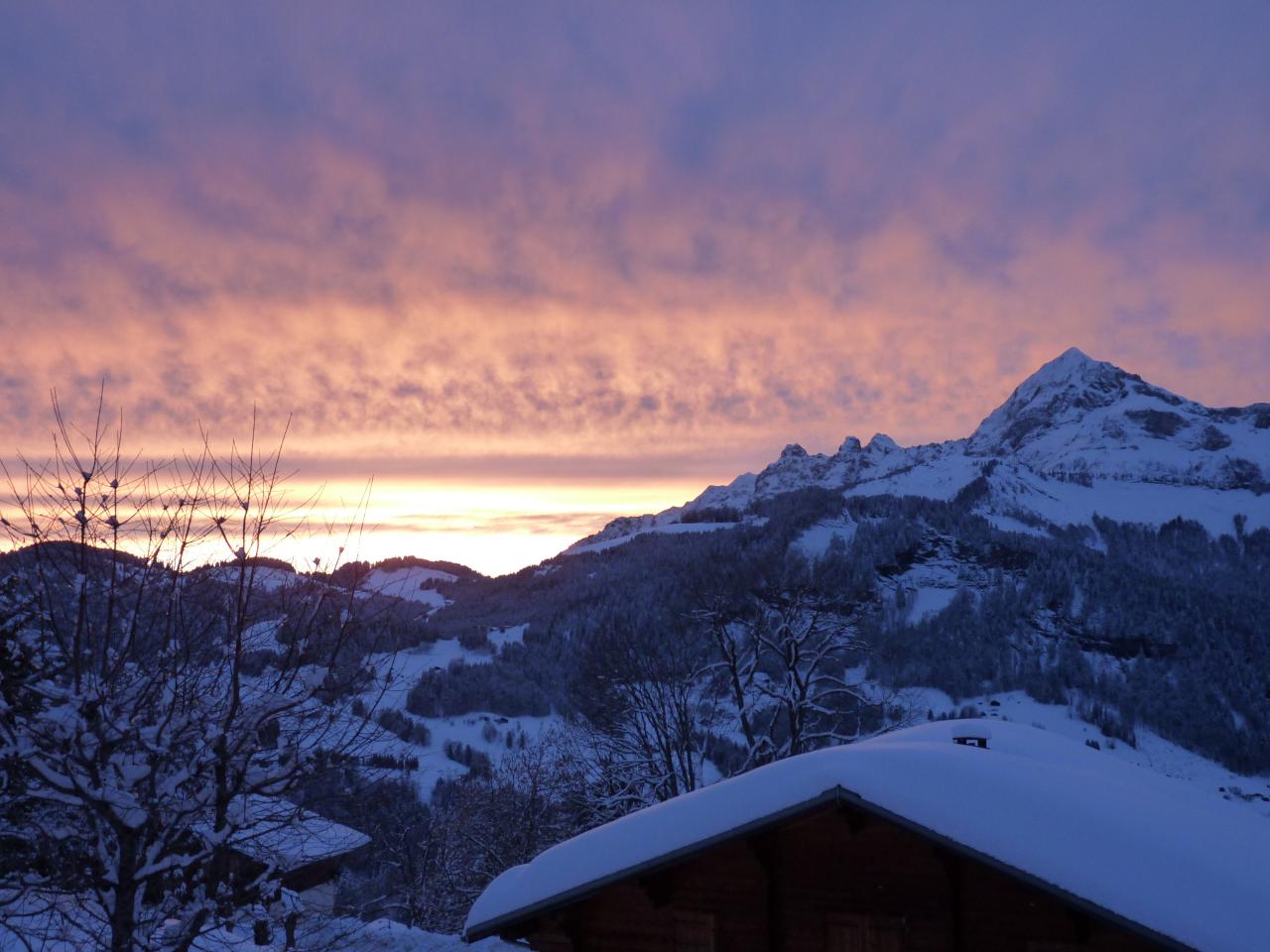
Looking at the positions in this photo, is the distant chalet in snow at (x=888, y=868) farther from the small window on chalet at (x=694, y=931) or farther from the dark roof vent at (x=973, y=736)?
the dark roof vent at (x=973, y=736)

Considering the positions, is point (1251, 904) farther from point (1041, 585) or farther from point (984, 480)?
point (984, 480)

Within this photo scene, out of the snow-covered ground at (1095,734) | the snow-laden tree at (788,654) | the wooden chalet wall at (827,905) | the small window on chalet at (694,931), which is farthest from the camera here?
the snow-covered ground at (1095,734)

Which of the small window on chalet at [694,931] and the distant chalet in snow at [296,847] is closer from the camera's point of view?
the small window on chalet at [694,931]

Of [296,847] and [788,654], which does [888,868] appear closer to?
[296,847]

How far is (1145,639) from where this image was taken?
107250 millimetres

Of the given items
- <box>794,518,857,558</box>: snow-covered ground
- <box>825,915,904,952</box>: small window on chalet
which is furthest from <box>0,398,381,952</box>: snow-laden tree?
<box>794,518,857,558</box>: snow-covered ground

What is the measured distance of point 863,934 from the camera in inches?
350

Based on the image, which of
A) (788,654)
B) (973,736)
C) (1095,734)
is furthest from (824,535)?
(973,736)

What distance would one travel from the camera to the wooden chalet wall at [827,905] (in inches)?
336

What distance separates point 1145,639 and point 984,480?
220 ft

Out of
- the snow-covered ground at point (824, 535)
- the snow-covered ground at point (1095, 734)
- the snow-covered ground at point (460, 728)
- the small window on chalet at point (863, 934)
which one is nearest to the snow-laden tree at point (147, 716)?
the small window on chalet at point (863, 934)

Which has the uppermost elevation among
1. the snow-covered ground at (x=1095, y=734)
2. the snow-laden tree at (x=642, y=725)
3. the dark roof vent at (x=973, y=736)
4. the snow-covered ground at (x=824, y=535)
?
the snow-covered ground at (x=824, y=535)

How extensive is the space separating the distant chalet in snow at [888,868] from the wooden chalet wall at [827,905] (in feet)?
0.05

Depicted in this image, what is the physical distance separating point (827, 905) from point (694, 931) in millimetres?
1530
